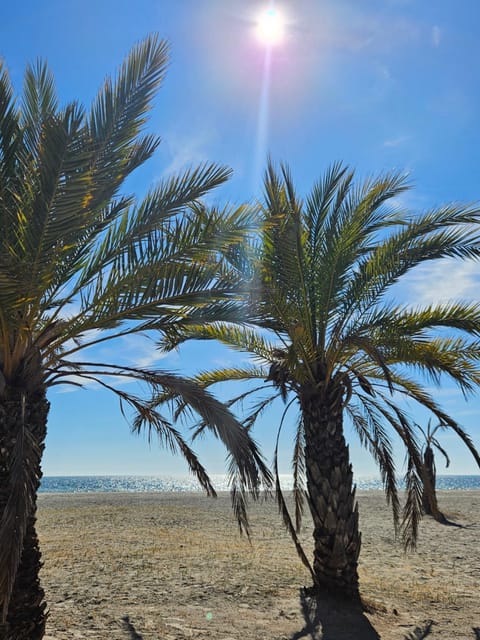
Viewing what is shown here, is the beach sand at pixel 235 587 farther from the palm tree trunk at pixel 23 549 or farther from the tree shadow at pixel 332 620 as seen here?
the palm tree trunk at pixel 23 549

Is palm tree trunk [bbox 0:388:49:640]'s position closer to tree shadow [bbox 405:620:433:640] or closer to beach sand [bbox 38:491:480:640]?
beach sand [bbox 38:491:480:640]

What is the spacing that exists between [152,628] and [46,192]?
5.72 m

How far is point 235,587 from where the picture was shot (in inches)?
348

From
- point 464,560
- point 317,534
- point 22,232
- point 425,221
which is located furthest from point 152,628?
point 464,560

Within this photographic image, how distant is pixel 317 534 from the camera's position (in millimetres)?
8258

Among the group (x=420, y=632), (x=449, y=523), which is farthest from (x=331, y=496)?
(x=449, y=523)

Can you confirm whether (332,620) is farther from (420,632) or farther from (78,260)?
(78,260)

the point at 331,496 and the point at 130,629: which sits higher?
the point at 331,496

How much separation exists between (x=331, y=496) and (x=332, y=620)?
1710 millimetres

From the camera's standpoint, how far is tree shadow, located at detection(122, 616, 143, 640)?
21.1ft

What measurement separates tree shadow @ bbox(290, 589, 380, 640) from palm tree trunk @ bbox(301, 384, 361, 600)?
8.4 inches

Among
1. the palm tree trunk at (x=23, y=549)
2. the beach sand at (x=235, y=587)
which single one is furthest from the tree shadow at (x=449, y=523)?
the palm tree trunk at (x=23, y=549)

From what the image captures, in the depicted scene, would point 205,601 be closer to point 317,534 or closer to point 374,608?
point 317,534

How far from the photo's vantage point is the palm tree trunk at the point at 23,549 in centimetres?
517
